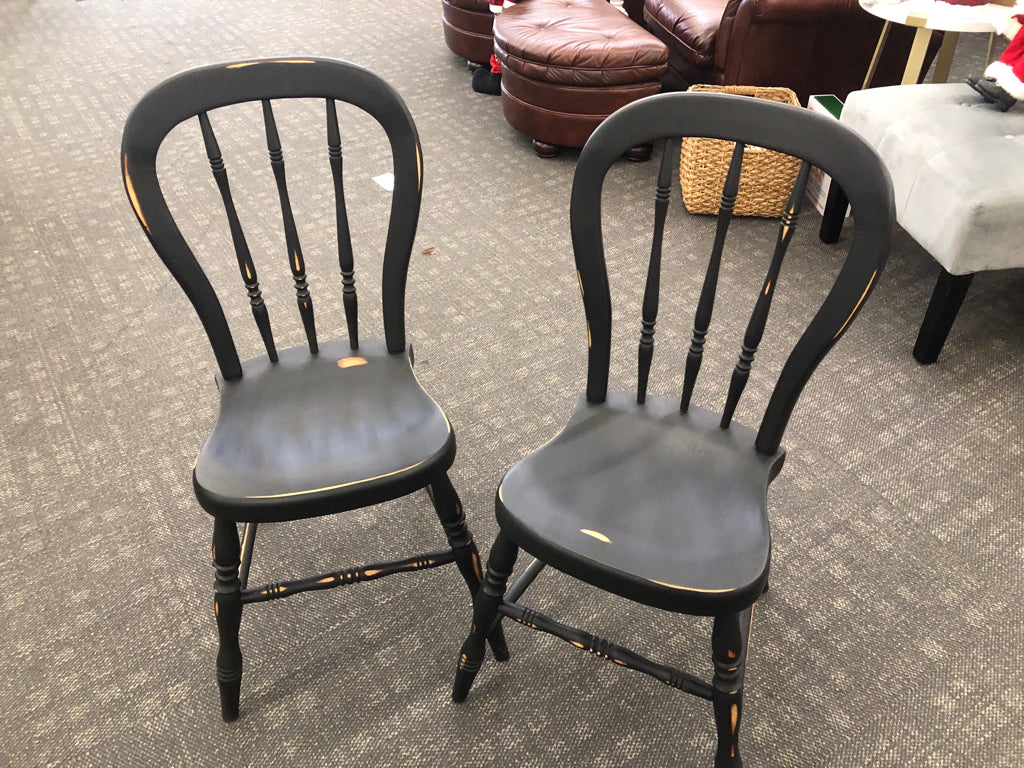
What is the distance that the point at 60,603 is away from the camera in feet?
5.09

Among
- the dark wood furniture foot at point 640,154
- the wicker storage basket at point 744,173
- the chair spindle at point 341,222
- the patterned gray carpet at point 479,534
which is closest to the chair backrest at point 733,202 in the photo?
the chair spindle at point 341,222

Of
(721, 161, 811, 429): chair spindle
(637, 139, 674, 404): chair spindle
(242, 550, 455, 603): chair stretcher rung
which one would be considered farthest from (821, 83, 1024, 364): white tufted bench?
(242, 550, 455, 603): chair stretcher rung

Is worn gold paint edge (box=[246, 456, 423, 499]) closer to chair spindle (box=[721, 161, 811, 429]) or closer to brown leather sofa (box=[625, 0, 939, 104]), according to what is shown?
chair spindle (box=[721, 161, 811, 429])

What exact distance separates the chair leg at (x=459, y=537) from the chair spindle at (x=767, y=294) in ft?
1.51

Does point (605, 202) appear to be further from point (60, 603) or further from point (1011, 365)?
point (60, 603)

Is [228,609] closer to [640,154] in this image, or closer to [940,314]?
[940,314]

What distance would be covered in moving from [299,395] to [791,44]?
7.24ft

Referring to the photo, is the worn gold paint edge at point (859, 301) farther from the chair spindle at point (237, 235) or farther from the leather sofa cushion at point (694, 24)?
the leather sofa cushion at point (694, 24)

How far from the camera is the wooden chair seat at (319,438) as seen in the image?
1.17 m

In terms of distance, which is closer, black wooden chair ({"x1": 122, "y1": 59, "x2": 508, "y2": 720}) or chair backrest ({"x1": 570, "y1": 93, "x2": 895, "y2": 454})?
chair backrest ({"x1": 570, "y1": 93, "x2": 895, "y2": 454})

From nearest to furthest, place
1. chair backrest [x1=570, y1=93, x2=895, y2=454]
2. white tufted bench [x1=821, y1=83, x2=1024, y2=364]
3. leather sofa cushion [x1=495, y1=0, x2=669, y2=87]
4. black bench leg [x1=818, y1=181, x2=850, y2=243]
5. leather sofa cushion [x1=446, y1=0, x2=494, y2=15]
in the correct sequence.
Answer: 1. chair backrest [x1=570, y1=93, x2=895, y2=454]
2. white tufted bench [x1=821, y1=83, x2=1024, y2=364]
3. black bench leg [x1=818, y1=181, x2=850, y2=243]
4. leather sofa cushion [x1=495, y1=0, x2=669, y2=87]
5. leather sofa cushion [x1=446, y1=0, x2=494, y2=15]

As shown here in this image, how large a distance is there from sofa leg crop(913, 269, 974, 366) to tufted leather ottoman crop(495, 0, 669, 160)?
130 cm

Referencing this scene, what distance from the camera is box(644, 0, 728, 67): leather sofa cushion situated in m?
2.83

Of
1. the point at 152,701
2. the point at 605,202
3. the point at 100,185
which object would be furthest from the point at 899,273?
the point at 100,185
